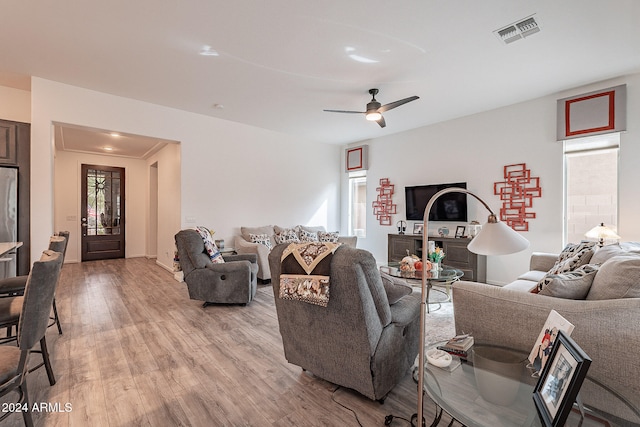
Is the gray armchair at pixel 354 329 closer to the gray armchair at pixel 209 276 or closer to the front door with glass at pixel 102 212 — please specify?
the gray armchair at pixel 209 276

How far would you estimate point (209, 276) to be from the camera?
3.78 metres

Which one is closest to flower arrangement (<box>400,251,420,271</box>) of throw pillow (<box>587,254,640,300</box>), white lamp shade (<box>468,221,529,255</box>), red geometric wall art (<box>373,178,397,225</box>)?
throw pillow (<box>587,254,640,300</box>)

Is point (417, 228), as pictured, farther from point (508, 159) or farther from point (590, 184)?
point (590, 184)

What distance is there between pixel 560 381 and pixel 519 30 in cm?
319

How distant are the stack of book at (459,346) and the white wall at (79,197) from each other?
8.64 m

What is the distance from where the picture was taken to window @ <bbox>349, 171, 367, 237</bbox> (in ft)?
24.6

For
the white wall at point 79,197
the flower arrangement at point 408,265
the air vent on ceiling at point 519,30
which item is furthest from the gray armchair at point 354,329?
the white wall at point 79,197

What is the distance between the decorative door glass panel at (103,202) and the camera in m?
7.49

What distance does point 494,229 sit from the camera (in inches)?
54.4

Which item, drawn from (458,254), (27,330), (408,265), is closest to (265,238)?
(408,265)

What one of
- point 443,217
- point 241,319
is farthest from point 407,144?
point 241,319

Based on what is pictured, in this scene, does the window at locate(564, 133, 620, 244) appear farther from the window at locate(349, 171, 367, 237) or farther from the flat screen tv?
the window at locate(349, 171, 367, 237)

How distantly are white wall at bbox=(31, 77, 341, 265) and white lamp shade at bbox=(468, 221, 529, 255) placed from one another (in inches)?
195

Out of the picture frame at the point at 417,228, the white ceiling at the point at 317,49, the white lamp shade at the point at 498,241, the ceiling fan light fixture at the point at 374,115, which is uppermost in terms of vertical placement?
the white ceiling at the point at 317,49
